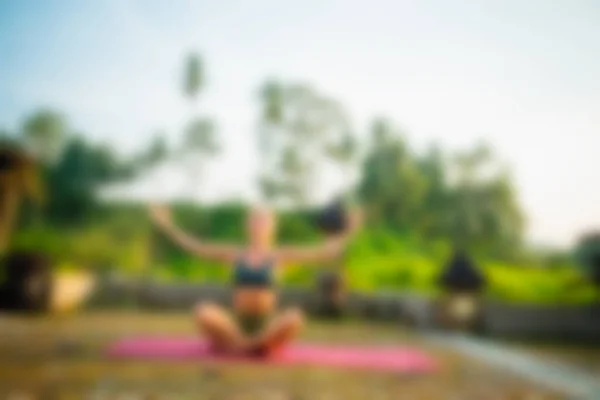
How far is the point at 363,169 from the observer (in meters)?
7.71

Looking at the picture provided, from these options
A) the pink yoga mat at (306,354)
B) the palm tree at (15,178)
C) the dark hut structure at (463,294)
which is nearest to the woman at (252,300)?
the pink yoga mat at (306,354)

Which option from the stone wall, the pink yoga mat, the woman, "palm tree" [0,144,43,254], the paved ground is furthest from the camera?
"palm tree" [0,144,43,254]

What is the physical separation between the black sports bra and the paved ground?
0.47 metres

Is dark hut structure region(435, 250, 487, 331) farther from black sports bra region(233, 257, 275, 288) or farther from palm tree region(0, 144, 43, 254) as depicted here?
palm tree region(0, 144, 43, 254)

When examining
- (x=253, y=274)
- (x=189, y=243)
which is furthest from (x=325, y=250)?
(x=189, y=243)

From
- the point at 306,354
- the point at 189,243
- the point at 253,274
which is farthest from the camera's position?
the point at 306,354

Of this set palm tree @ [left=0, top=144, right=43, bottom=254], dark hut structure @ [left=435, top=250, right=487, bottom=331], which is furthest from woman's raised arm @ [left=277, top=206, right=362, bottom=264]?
palm tree @ [left=0, top=144, right=43, bottom=254]

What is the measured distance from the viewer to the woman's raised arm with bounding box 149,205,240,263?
121 inches

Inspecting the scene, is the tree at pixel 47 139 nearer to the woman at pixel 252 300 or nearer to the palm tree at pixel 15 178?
the palm tree at pixel 15 178

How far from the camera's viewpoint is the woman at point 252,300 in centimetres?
325

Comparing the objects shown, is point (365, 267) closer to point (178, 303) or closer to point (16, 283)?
point (178, 303)

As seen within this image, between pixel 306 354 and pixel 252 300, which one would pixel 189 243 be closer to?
pixel 252 300

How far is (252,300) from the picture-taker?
130 inches

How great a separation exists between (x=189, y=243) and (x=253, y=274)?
42 cm
